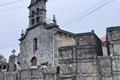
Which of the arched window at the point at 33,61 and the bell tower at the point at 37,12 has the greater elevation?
the bell tower at the point at 37,12

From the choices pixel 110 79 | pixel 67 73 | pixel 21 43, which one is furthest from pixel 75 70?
pixel 21 43

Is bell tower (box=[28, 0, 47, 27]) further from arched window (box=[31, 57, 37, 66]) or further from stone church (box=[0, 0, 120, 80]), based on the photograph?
stone church (box=[0, 0, 120, 80])

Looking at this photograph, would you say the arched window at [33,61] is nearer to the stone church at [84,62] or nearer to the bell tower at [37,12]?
the bell tower at [37,12]

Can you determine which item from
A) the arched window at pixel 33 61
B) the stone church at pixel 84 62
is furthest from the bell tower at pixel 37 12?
the stone church at pixel 84 62

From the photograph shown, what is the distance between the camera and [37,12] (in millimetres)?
36375

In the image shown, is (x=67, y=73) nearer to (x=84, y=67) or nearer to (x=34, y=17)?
(x=84, y=67)

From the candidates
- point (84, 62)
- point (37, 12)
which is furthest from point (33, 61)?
point (84, 62)

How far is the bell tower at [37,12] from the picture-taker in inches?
1412

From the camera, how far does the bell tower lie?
3588 centimetres

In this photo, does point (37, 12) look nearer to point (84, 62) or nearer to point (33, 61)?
point (33, 61)

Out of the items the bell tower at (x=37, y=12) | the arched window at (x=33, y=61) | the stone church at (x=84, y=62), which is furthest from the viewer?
the bell tower at (x=37, y=12)

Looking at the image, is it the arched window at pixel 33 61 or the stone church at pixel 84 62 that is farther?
the arched window at pixel 33 61

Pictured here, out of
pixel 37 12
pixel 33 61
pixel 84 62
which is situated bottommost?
pixel 84 62

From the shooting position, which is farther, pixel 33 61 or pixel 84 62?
pixel 33 61
